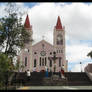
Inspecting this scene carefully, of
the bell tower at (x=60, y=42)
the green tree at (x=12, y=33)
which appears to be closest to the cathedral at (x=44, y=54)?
the bell tower at (x=60, y=42)

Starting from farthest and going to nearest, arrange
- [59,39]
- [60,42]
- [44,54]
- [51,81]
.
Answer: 1. [59,39]
2. [60,42]
3. [44,54]
4. [51,81]

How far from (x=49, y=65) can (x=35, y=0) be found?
70.2 m

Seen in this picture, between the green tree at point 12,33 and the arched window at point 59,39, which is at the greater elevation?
the arched window at point 59,39

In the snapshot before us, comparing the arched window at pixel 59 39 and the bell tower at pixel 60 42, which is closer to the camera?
the bell tower at pixel 60 42

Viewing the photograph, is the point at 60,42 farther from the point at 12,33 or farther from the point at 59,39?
the point at 12,33

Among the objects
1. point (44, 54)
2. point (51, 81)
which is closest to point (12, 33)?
point (51, 81)

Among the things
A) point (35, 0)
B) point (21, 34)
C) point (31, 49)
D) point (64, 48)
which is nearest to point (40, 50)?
point (31, 49)

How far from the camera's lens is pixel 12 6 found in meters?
30.7

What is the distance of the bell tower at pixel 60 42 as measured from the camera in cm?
7588

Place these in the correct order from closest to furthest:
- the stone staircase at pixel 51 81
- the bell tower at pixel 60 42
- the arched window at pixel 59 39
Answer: the stone staircase at pixel 51 81
the bell tower at pixel 60 42
the arched window at pixel 59 39

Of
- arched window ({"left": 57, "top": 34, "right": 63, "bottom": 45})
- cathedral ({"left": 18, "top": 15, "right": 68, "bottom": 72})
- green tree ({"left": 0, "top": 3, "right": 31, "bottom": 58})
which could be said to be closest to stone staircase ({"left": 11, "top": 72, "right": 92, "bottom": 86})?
green tree ({"left": 0, "top": 3, "right": 31, "bottom": 58})

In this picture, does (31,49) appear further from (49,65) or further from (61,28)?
(61,28)

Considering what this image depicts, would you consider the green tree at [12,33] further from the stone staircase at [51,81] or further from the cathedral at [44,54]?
the cathedral at [44,54]

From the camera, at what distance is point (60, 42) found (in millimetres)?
79000
